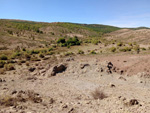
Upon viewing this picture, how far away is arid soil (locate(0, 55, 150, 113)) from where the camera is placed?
5766mm

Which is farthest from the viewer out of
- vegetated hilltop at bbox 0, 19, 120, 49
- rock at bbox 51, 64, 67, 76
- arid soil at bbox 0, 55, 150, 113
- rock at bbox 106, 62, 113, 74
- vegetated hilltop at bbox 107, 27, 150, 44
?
vegetated hilltop at bbox 107, 27, 150, 44

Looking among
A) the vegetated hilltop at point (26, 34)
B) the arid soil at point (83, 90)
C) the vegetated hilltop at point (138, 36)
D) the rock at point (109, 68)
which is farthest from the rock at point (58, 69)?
the vegetated hilltop at point (138, 36)

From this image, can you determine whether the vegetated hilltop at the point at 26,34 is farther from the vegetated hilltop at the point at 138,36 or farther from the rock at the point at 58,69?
the rock at the point at 58,69

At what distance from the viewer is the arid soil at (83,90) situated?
577 cm

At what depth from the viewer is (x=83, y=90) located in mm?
8484

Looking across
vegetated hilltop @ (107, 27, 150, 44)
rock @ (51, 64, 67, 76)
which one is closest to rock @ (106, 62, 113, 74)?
rock @ (51, 64, 67, 76)

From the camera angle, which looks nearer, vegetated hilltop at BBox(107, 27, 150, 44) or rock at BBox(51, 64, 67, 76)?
rock at BBox(51, 64, 67, 76)

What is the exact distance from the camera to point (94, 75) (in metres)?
10.9

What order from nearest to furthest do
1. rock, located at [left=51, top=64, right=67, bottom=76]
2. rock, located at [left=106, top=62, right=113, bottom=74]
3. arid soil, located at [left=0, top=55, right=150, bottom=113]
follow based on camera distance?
arid soil, located at [left=0, top=55, right=150, bottom=113]
rock, located at [left=106, top=62, right=113, bottom=74]
rock, located at [left=51, top=64, right=67, bottom=76]

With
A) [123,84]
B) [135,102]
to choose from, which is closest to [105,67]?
[123,84]

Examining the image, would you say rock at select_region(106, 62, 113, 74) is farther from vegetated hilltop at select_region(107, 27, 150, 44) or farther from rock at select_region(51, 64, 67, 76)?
vegetated hilltop at select_region(107, 27, 150, 44)

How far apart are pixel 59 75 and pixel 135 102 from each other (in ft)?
22.7

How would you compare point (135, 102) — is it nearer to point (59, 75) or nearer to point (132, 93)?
point (132, 93)

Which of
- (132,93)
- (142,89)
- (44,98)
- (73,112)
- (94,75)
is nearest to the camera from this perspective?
(73,112)
